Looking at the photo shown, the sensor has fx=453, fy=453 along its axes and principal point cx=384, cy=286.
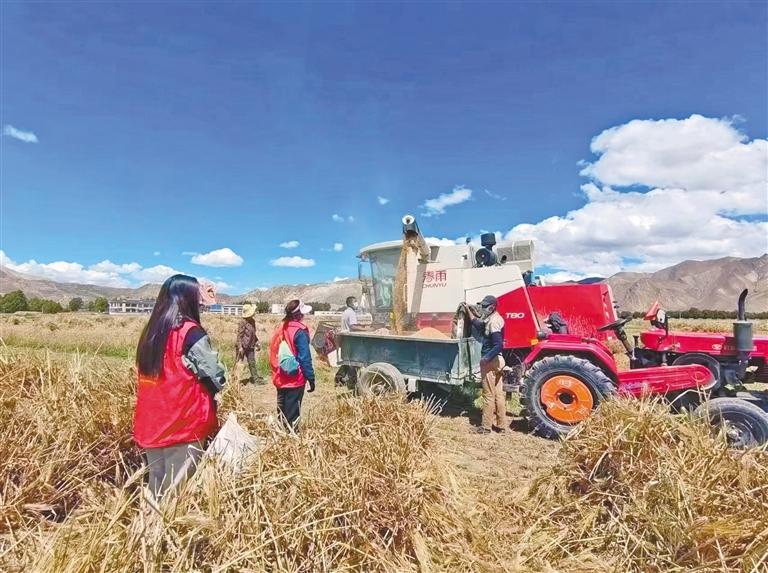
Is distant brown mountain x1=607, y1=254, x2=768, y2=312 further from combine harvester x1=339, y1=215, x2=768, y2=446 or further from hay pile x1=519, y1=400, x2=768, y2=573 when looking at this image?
hay pile x1=519, y1=400, x2=768, y2=573

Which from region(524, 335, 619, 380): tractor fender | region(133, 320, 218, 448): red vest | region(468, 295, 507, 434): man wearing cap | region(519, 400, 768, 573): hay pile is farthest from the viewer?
region(468, 295, 507, 434): man wearing cap

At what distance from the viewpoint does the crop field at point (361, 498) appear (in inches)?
72.4

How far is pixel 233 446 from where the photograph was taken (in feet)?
8.74

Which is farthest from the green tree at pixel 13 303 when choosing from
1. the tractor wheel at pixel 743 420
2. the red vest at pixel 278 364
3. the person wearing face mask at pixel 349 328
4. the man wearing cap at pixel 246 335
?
the tractor wheel at pixel 743 420

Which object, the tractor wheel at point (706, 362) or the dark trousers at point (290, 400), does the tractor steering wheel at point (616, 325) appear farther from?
the dark trousers at point (290, 400)

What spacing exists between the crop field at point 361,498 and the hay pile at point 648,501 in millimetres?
10

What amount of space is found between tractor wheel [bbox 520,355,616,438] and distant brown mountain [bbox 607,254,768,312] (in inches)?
5590

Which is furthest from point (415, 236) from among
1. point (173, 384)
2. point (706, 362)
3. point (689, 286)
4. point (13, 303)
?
point (689, 286)

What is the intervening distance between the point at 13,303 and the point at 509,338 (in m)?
90.2

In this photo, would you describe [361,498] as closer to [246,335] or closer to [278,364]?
[278,364]

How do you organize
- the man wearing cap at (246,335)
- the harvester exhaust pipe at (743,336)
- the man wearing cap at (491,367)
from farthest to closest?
the man wearing cap at (246,335), the man wearing cap at (491,367), the harvester exhaust pipe at (743,336)

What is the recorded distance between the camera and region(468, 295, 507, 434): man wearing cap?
6.18 meters

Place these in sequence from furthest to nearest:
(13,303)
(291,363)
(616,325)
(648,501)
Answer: (13,303) < (616,325) < (291,363) < (648,501)

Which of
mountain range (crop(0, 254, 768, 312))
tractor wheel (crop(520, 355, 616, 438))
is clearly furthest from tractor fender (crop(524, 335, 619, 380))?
mountain range (crop(0, 254, 768, 312))
